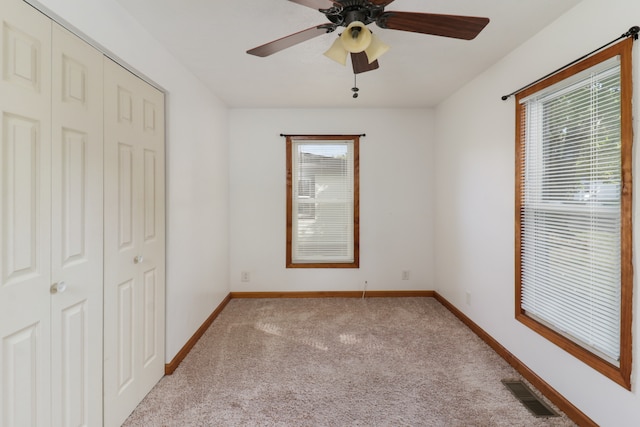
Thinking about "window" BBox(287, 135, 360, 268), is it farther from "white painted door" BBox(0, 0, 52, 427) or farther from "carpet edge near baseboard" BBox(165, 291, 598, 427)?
"white painted door" BBox(0, 0, 52, 427)

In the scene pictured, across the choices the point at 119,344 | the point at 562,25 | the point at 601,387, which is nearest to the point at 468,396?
the point at 601,387

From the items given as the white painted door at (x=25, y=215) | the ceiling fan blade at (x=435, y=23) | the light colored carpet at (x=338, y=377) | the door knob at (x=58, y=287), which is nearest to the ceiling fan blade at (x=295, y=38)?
the ceiling fan blade at (x=435, y=23)

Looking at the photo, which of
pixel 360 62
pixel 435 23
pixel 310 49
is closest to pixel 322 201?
pixel 310 49

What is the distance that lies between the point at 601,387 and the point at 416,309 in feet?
6.65

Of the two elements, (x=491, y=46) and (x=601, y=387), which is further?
(x=491, y=46)

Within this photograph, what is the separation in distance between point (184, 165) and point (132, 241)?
917 millimetres

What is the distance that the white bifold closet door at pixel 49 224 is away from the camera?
1180 mm

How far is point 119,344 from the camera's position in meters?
1.84

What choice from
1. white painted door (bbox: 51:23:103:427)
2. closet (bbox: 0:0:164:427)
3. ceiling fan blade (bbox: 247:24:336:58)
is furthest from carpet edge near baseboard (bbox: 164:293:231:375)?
ceiling fan blade (bbox: 247:24:336:58)

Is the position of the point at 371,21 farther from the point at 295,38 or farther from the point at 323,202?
the point at 323,202

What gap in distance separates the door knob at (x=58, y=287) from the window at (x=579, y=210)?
8.86 ft

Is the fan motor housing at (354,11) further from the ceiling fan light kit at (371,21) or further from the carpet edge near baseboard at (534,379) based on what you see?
the carpet edge near baseboard at (534,379)

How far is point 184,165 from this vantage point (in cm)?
265

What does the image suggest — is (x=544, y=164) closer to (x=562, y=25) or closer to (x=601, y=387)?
(x=562, y=25)
